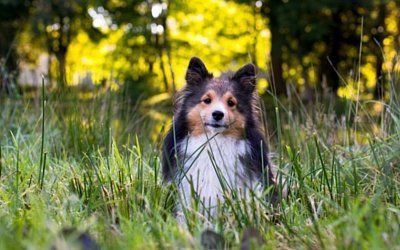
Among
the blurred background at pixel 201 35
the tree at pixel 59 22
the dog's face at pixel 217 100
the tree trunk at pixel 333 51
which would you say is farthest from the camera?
the tree at pixel 59 22

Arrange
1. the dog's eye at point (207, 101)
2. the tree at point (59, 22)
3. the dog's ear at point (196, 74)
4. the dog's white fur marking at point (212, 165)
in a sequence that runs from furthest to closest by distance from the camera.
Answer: the tree at point (59, 22)
the dog's ear at point (196, 74)
the dog's eye at point (207, 101)
the dog's white fur marking at point (212, 165)

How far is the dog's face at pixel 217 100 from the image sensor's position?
4035 mm

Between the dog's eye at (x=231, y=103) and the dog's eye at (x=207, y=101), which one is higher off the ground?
the dog's eye at (x=207, y=101)

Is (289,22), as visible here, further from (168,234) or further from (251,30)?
(168,234)

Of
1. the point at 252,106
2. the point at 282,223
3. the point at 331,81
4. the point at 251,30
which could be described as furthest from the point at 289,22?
the point at 282,223

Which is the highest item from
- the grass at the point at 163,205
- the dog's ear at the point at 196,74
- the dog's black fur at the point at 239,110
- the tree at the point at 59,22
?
the tree at the point at 59,22

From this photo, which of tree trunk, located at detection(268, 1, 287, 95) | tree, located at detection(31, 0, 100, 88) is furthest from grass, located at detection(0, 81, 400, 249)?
tree, located at detection(31, 0, 100, 88)

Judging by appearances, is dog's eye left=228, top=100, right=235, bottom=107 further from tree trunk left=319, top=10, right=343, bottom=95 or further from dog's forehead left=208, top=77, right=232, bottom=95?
tree trunk left=319, top=10, right=343, bottom=95

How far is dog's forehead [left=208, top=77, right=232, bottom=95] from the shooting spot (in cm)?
422

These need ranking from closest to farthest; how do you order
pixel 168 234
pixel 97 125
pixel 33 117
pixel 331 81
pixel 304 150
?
pixel 168 234, pixel 304 150, pixel 97 125, pixel 33 117, pixel 331 81

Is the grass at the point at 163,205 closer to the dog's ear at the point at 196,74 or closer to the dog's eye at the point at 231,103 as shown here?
the dog's eye at the point at 231,103

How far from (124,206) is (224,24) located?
16.5m

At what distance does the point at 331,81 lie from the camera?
51.5 feet

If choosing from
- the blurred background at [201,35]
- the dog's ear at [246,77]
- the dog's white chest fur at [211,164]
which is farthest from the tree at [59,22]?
the dog's white chest fur at [211,164]
